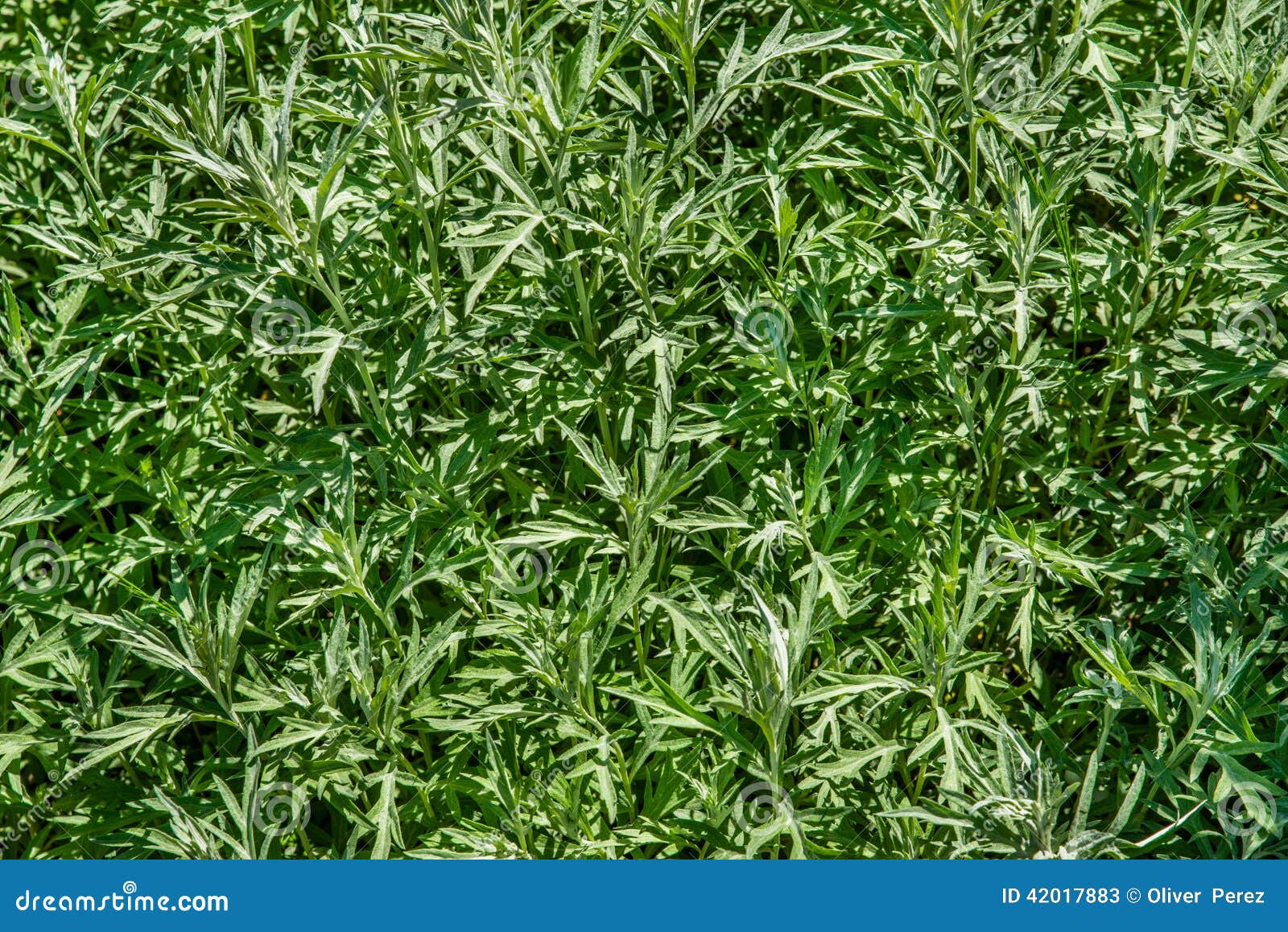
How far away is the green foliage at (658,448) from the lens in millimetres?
2020

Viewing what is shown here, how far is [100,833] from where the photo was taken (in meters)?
2.20

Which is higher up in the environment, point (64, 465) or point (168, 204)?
point (168, 204)

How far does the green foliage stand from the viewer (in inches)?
79.5

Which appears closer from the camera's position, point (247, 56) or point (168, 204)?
point (247, 56)

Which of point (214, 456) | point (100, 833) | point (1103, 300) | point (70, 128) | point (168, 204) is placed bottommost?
point (100, 833)

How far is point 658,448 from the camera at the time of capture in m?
2.12

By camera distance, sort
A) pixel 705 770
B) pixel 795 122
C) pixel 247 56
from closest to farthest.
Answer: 1. pixel 705 770
2. pixel 247 56
3. pixel 795 122

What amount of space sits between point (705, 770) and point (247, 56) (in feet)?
5.72

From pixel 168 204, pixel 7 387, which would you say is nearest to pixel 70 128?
pixel 168 204

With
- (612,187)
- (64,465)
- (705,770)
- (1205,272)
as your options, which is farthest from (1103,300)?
(64,465)

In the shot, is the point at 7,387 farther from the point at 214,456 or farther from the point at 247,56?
the point at 247,56

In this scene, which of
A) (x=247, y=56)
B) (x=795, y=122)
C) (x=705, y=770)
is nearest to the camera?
(x=705, y=770)

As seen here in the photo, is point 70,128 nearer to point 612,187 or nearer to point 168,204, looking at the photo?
point 168,204

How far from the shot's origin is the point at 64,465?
2.38 metres
